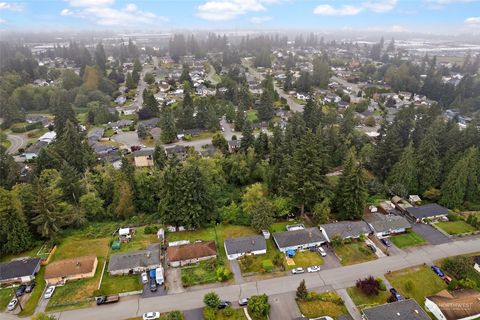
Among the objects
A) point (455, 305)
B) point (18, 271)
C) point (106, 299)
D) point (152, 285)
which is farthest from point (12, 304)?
point (455, 305)

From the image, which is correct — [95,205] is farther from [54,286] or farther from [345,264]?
[345,264]

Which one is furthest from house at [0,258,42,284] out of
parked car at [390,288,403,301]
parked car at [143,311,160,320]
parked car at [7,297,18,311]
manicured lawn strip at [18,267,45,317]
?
parked car at [390,288,403,301]

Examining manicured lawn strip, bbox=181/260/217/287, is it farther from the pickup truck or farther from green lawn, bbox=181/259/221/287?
the pickup truck

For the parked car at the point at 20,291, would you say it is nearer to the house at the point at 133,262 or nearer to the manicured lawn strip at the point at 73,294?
the manicured lawn strip at the point at 73,294

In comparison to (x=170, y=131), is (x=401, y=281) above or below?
below

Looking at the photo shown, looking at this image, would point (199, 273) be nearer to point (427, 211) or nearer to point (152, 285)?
point (152, 285)

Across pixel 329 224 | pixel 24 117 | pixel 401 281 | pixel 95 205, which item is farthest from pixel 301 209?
pixel 24 117

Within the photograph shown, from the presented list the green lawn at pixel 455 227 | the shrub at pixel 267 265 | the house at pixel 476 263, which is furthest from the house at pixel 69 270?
the green lawn at pixel 455 227

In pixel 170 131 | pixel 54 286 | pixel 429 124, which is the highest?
pixel 429 124
